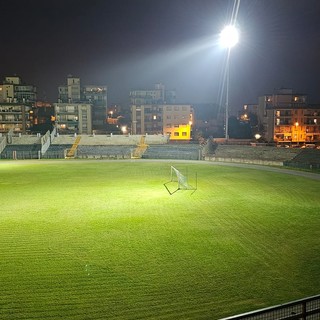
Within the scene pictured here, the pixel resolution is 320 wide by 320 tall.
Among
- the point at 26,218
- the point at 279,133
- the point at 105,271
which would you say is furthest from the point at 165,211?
the point at 279,133

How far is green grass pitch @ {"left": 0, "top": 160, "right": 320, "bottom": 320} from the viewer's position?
10.0 meters

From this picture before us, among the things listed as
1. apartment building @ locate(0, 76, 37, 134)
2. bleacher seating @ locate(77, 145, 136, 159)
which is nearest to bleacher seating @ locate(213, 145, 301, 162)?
bleacher seating @ locate(77, 145, 136, 159)

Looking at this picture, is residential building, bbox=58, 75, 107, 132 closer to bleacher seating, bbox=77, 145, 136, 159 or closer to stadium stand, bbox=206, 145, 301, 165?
bleacher seating, bbox=77, 145, 136, 159

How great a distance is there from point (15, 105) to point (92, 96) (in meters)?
18.6

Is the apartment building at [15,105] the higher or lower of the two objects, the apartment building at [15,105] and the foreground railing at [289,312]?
the higher

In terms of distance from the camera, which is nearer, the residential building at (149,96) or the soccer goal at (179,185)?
the soccer goal at (179,185)

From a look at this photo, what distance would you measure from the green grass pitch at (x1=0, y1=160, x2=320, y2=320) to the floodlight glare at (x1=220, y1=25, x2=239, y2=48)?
21.4m

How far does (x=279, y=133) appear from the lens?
81.2 m

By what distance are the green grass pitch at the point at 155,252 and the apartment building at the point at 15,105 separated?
200ft

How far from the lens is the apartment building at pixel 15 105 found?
273ft

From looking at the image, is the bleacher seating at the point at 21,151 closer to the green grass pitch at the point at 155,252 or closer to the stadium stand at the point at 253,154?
the stadium stand at the point at 253,154

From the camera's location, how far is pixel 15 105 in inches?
3292

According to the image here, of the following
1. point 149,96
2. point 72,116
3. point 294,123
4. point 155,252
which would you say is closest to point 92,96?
point 72,116

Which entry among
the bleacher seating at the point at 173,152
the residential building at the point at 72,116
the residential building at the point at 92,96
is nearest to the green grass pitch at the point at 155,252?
the bleacher seating at the point at 173,152
